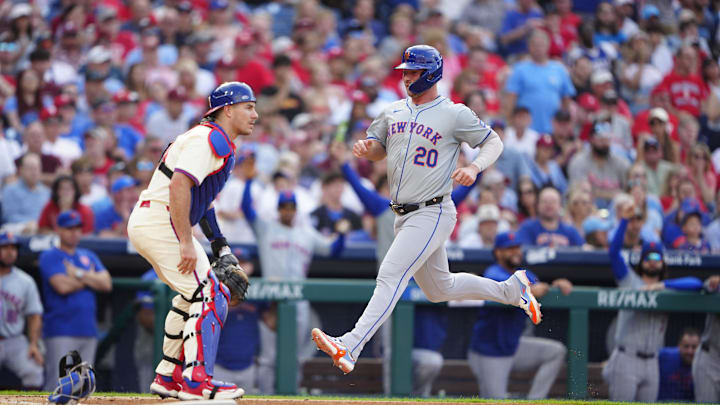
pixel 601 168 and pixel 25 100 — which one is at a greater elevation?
pixel 25 100

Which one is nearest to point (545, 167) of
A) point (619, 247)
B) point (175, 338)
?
point (619, 247)

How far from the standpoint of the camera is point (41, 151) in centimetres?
1032

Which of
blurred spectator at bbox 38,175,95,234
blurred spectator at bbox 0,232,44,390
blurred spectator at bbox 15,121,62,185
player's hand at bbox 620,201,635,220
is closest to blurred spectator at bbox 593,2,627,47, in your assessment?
player's hand at bbox 620,201,635,220

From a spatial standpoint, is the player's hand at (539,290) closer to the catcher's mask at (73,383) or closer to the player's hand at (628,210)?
the player's hand at (628,210)

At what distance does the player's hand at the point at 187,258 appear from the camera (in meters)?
5.52

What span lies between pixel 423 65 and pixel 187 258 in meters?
1.82

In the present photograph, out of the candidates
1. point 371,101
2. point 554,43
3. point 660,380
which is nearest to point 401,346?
point 660,380

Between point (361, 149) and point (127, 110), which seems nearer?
point (361, 149)

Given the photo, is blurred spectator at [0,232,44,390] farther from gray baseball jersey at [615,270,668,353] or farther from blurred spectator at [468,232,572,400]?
gray baseball jersey at [615,270,668,353]

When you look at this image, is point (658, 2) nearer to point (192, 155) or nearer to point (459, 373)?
point (459, 373)

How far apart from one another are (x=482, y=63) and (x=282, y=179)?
13.9 feet

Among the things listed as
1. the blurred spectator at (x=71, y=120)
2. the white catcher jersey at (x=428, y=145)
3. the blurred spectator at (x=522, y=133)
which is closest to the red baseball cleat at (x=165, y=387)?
the white catcher jersey at (x=428, y=145)

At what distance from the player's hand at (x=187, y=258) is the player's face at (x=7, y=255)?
11.1 feet

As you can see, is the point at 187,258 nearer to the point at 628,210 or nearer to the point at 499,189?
the point at 628,210
